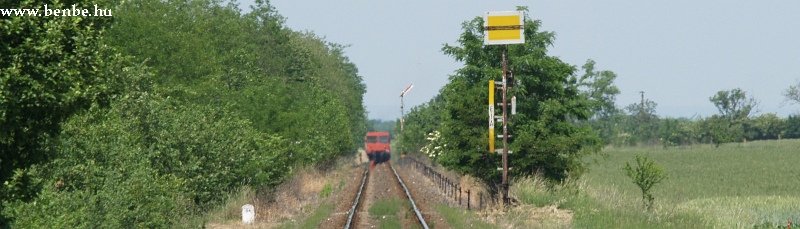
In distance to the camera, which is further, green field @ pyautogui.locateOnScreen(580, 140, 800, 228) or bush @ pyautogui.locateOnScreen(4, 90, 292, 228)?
green field @ pyautogui.locateOnScreen(580, 140, 800, 228)

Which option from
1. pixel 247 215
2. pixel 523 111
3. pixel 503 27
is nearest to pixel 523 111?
pixel 523 111

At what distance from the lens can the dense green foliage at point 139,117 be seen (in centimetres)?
1152

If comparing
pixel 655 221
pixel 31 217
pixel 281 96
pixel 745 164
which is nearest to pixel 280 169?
pixel 281 96

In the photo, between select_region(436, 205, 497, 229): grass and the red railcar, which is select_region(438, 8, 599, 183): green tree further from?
the red railcar

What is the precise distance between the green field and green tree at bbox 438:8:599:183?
6.02ft

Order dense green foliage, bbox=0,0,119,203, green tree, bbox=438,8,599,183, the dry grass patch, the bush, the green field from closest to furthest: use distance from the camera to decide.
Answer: dense green foliage, bbox=0,0,119,203 < the bush < the green field < the dry grass patch < green tree, bbox=438,8,599,183

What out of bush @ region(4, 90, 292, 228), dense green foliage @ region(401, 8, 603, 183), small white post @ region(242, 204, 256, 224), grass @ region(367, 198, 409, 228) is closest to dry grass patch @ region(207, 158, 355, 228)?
small white post @ region(242, 204, 256, 224)

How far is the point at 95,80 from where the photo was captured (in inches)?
487

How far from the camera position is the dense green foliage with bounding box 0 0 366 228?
11523mm

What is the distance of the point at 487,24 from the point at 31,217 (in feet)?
60.8

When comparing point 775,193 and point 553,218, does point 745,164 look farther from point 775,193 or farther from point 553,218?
point 553,218

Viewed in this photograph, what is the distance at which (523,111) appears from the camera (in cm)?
3831

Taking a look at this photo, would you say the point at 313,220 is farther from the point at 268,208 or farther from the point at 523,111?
the point at 523,111

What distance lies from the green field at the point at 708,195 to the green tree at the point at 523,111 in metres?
1.83
